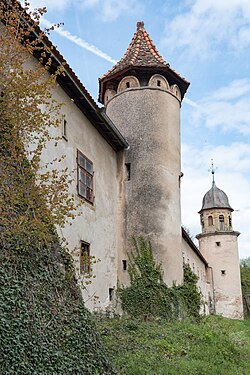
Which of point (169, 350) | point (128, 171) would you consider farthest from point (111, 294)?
point (169, 350)

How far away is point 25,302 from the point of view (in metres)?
7.04

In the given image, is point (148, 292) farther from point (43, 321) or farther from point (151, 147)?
point (43, 321)

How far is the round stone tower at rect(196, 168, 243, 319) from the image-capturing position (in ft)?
121

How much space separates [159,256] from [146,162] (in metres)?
3.37

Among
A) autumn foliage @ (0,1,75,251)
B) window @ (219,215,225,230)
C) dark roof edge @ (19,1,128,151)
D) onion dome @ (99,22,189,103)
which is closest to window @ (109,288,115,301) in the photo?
dark roof edge @ (19,1,128,151)

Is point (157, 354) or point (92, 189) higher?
point (92, 189)

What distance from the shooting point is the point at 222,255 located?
37.6m

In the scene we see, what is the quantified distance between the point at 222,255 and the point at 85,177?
26.7 metres

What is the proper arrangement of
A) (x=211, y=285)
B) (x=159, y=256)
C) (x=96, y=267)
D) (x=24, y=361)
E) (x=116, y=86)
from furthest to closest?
(x=211, y=285) < (x=116, y=86) < (x=159, y=256) < (x=96, y=267) < (x=24, y=361)

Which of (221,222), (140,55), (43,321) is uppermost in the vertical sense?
(140,55)

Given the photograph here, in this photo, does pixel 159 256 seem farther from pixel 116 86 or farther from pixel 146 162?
pixel 116 86

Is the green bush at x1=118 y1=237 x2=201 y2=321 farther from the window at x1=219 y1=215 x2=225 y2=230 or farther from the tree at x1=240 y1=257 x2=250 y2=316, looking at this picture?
the tree at x1=240 y1=257 x2=250 y2=316

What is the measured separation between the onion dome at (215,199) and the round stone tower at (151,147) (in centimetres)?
2247

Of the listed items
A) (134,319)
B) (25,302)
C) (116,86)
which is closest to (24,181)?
(25,302)
